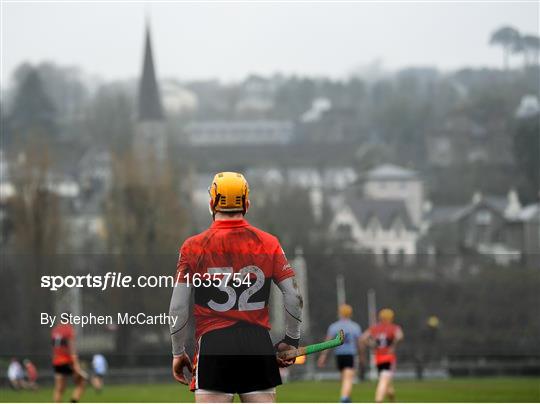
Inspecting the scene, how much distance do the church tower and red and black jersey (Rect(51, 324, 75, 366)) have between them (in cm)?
7403

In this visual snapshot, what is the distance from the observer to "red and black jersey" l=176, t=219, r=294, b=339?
30.2 ft

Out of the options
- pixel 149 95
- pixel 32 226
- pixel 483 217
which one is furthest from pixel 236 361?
pixel 149 95

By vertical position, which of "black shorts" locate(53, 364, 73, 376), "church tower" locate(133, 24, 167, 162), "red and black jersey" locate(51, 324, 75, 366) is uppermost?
"church tower" locate(133, 24, 167, 162)

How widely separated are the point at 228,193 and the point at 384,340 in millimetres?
15851

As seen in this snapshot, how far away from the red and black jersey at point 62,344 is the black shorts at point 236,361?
14578 millimetres

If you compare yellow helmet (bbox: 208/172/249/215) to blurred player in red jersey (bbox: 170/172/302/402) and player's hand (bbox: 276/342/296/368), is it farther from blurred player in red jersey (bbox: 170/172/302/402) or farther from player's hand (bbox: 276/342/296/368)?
player's hand (bbox: 276/342/296/368)

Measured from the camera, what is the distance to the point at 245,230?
925 centimetres

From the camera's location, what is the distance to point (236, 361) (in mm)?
9219

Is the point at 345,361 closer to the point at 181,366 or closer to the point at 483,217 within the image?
the point at 181,366

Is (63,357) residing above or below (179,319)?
below

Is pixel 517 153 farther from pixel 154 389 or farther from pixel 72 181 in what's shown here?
pixel 154 389

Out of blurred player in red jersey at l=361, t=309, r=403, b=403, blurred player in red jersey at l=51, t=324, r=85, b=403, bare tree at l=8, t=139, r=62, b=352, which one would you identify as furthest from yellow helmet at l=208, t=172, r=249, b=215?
bare tree at l=8, t=139, r=62, b=352

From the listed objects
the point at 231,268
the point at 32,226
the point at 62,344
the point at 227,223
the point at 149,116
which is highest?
the point at 149,116

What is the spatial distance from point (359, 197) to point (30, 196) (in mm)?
46635
